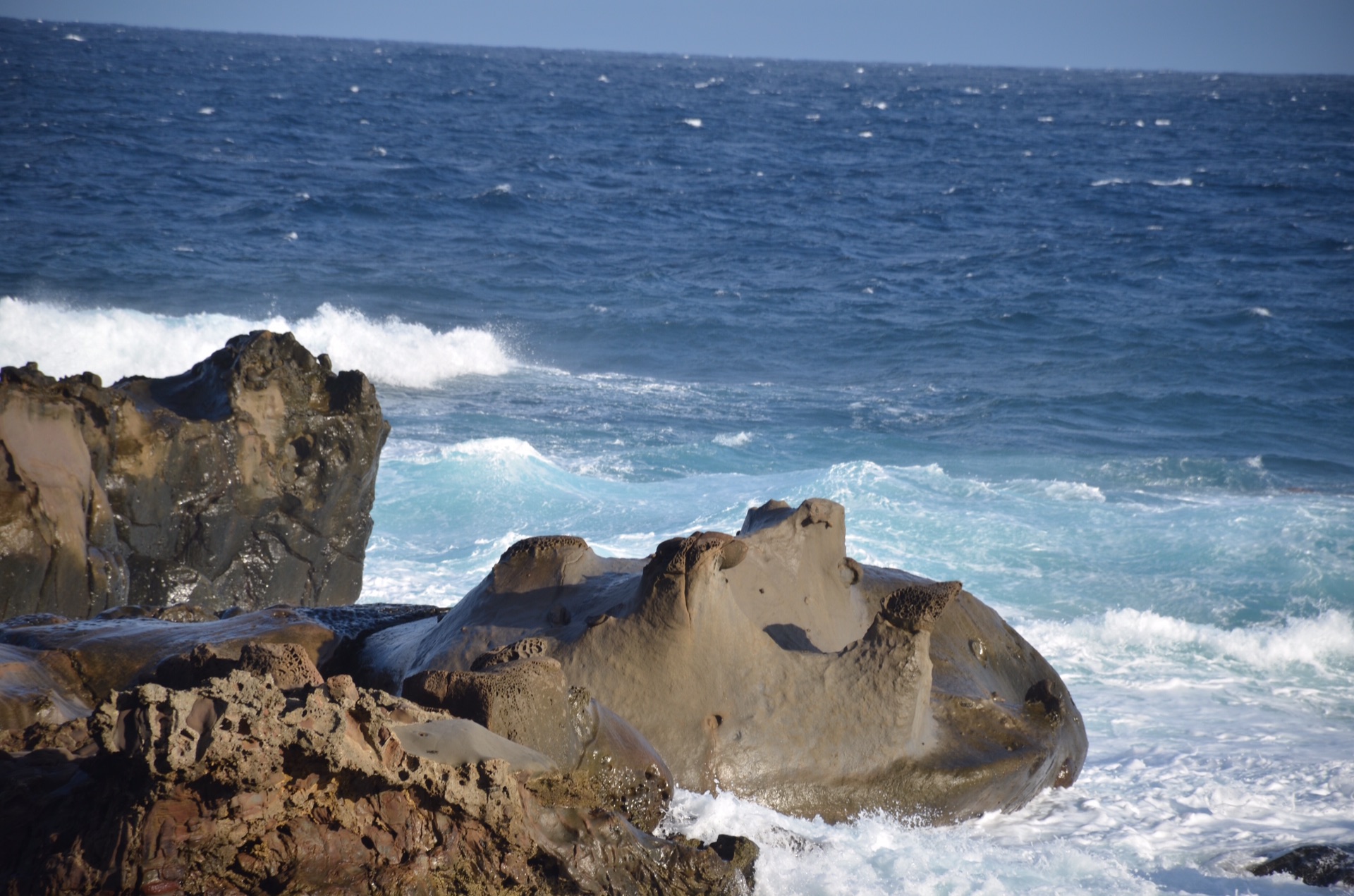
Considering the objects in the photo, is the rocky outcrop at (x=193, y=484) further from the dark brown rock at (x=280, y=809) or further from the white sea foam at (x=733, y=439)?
the white sea foam at (x=733, y=439)

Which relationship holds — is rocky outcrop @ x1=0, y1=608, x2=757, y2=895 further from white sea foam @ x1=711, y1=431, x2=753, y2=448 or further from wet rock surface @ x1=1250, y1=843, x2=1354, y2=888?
white sea foam @ x1=711, y1=431, x2=753, y2=448

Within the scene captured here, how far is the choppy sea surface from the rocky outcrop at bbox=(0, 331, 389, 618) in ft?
5.14

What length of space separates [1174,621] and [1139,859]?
4.36 m

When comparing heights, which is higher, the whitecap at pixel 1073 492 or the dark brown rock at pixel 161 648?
the dark brown rock at pixel 161 648

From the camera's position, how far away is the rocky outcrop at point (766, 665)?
3.87m

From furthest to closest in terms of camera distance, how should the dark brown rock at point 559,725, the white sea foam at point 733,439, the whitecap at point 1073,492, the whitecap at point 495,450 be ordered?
1. the white sea foam at point 733,439
2. the whitecap at point 495,450
3. the whitecap at point 1073,492
4. the dark brown rock at point 559,725

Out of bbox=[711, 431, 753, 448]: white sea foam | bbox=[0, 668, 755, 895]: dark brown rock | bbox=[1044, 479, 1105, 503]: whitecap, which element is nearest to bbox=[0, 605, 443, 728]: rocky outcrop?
bbox=[0, 668, 755, 895]: dark brown rock

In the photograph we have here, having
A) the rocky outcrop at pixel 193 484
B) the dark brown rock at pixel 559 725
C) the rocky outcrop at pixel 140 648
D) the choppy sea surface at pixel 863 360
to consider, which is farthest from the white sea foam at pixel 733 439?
the dark brown rock at pixel 559 725

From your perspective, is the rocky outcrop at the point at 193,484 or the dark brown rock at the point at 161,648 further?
the rocky outcrop at the point at 193,484

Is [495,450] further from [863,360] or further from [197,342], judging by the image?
[863,360]

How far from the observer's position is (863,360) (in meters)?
18.2

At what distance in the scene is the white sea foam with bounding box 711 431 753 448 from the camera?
1356cm

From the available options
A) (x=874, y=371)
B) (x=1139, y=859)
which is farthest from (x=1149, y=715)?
(x=874, y=371)

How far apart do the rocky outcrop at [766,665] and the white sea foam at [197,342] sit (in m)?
12.0
